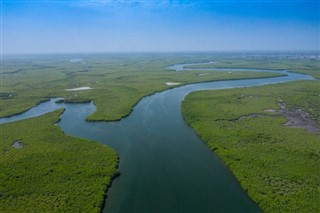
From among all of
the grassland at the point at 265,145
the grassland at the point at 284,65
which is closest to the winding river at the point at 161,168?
the grassland at the point at 265,145

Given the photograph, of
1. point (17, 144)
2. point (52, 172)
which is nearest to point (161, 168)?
point (52, 172)

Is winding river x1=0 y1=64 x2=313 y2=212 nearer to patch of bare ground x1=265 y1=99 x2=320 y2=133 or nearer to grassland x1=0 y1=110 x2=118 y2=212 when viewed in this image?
grassland x1=0 y1=110 x2=118 y2=212

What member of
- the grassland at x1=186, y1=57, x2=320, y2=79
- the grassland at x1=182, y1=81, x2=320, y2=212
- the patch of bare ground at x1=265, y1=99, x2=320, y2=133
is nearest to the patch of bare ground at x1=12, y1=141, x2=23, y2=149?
the grassland at x1=182, y1=81, x2=320, y2=212

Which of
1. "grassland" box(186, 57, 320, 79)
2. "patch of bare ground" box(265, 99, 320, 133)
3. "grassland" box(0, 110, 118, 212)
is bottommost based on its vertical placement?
"grassland" box(0, 110, 118, 212)

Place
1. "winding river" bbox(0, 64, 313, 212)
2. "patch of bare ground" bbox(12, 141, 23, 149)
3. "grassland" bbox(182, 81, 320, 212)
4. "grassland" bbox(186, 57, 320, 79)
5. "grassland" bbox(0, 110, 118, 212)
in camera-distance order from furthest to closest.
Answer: "grassland" bbox(186, 57, 320, 79) < "patch of bare ground" bbox(12, 141, 23, 149) < "grassland" bbox(182, 81, 320, 212) < "winding river" bbox(0, 64, 313, 212) < "grassland" bbox(0, 110, 118, 212)

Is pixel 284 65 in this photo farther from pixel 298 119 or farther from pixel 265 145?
pixel 265 145

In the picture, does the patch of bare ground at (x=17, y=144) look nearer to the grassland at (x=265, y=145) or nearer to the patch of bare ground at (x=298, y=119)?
the grassland at (x=265, y=145)
